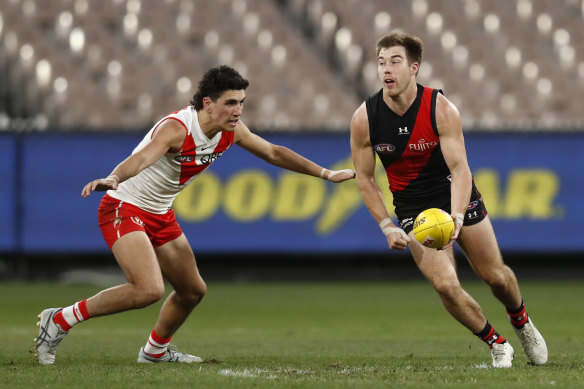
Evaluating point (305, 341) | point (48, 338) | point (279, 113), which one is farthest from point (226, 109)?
point (279, 113)

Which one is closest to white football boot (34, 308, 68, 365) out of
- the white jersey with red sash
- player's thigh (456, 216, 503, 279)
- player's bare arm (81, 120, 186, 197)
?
the white jersey with red sash

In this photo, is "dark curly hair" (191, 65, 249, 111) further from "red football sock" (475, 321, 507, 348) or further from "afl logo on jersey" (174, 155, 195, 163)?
"red football sock" (475, 321, 507, 348)

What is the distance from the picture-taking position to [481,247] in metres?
7.33

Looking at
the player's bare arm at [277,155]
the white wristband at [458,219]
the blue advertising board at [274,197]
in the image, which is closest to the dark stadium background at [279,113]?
the blue advertising board at [274,197]

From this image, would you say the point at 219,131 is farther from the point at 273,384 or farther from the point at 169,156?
the point at 273,384

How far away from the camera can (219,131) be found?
25.4ft

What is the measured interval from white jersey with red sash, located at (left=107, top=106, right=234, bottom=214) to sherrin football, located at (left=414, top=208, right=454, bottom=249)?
5.91 feet

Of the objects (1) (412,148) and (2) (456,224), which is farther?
(1) (412,148)

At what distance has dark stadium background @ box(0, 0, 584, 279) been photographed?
1691 cm

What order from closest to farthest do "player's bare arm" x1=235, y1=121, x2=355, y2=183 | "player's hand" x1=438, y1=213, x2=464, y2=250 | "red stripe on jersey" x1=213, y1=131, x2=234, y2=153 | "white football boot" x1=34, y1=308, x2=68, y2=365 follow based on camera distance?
"player's hand" x1=438, y1=213, x2=464, y2=250
"white football boot" x1=34, y1=308, x2=68, y2=365
"red stripe on jersey" x1=213, y1=131, x2=234, y2=153
"player's bare arm" x1=235, y1=121, x2=355, y2=183

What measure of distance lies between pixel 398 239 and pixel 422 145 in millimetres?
748

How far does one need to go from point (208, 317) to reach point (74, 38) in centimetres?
1013

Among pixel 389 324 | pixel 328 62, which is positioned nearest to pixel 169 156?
pixel 389 324

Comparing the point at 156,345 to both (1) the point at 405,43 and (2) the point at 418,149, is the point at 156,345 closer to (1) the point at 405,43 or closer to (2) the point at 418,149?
(2) the point at 418,149
